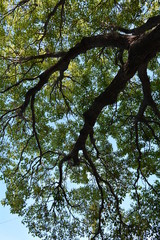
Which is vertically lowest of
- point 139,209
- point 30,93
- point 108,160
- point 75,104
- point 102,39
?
point 139,209

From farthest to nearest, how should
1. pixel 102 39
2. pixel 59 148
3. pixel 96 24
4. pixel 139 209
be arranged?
1. pixel 59 148
2. pixel 96 24
3. pixel 139 209
4. pixel 102 39

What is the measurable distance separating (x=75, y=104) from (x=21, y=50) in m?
3.21

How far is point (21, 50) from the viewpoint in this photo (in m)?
9.48

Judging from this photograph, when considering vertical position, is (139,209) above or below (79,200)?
below

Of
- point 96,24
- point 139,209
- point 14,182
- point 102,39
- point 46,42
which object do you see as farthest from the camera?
point 46,42

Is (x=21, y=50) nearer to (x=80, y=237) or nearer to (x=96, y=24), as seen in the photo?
(x=96, y=24)

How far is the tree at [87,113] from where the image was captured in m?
6.19

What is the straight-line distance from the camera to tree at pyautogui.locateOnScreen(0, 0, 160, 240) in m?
6.19

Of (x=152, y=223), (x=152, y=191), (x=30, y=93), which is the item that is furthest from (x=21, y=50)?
(x=152, y=223)

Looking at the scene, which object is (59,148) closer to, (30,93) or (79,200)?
(79,200)

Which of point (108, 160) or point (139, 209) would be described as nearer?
point (139, 209)

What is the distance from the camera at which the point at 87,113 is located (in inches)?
234

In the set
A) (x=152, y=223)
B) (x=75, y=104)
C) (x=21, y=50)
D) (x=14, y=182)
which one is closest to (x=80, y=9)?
(x=21, y=50)

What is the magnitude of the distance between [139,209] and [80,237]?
2101mm
